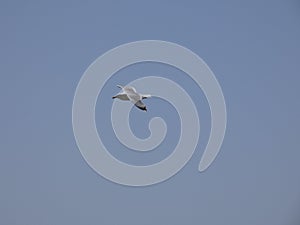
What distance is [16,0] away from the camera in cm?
250

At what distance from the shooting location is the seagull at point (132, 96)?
2508mm

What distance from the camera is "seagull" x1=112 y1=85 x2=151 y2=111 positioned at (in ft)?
8.23

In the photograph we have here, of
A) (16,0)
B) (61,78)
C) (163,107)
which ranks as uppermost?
(16,0)

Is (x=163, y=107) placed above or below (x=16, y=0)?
below

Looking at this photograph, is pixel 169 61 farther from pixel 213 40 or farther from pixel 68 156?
pixel 68 156

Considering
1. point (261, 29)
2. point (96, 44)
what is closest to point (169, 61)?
point (96, 44)

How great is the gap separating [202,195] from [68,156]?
31.0 inches

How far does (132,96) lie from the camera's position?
8.24ft

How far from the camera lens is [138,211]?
254cm

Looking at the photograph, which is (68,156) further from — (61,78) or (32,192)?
(61,78)

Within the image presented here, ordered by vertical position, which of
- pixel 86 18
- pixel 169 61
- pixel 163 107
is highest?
pixel 86 18

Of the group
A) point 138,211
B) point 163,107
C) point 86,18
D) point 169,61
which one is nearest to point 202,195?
point 138,211

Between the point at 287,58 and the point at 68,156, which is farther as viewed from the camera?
the point at 287,58

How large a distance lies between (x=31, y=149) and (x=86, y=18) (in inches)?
30.8
